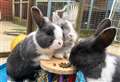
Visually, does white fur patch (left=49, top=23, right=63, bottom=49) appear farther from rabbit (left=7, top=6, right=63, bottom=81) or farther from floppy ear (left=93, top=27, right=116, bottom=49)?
floppy ear (left=93, top=27, right=116, bottom=49)

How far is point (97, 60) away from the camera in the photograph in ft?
3.40

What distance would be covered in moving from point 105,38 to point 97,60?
0.11 m

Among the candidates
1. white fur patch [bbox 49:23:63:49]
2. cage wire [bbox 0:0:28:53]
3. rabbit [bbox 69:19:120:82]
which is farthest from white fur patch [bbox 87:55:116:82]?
cage wire [bbox 0:0:28:53]

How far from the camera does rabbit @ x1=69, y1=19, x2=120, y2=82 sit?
1.02 m

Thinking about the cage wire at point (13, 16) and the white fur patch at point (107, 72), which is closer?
the white fur patch at point (107, 72)

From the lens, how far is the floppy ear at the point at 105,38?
995mm

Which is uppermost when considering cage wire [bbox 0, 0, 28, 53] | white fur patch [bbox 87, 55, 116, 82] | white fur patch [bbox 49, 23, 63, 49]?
white fur patch [bbox 49, 23, 63, 49]

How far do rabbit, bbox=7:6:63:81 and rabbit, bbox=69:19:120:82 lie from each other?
0.52 ft

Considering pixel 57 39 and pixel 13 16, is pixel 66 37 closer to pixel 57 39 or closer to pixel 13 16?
pixel 57 39

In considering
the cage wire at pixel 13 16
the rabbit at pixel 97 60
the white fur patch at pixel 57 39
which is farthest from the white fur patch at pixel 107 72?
the cage wire at pixel 13 16

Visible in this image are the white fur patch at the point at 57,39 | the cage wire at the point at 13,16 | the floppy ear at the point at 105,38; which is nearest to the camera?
the floppy ear at the point at 105,38

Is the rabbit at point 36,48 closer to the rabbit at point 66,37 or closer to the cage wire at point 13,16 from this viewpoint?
the rabbit at point 66,37

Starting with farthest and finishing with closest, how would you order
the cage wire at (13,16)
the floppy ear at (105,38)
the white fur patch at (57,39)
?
the cage wire at (13,16) → the white fur patch at (57,39) → the floppy ear at (105,38)

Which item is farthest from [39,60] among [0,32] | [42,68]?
[0,32]
